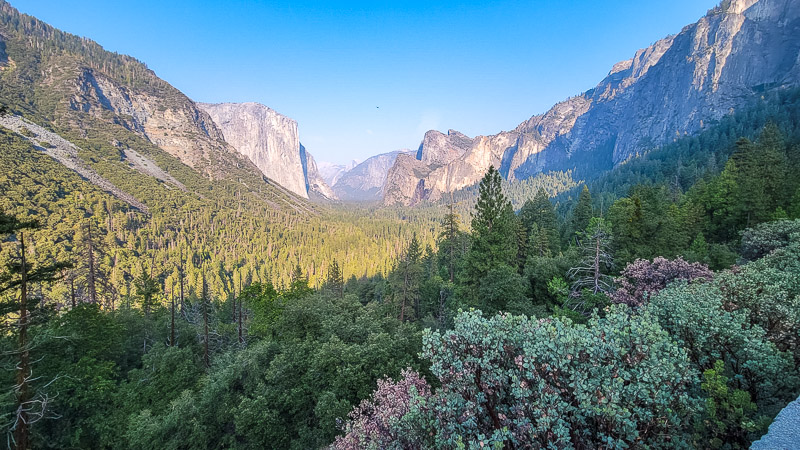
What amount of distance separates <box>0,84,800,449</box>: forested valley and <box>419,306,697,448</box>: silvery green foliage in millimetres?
40

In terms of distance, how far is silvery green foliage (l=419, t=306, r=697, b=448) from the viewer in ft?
15.5

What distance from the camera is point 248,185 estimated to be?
180000 millimetres

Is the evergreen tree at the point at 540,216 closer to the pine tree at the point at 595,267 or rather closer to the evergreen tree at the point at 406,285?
the evergreen tree at the point at 406,285

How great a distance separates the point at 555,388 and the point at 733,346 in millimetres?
4946

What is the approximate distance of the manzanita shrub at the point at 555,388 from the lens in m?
4.73

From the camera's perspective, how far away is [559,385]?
5.25m

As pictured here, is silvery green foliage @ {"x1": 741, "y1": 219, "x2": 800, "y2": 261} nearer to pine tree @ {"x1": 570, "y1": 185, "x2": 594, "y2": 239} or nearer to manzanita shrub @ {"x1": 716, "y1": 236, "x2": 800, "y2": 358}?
manzanita shrub @ {"x1": 716, "y1": 236, "x2": 800, "y2": 358}

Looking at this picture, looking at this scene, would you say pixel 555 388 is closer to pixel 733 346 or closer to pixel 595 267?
pixel 733 346

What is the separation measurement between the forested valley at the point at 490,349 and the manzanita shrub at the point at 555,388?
0.12ft

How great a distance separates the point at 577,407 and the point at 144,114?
9176 inches

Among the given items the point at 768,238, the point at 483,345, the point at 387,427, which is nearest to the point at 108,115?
the point at 387,427

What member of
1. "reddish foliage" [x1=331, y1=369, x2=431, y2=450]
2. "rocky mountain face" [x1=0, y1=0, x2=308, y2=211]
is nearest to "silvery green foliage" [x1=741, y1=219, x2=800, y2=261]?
"reddish foliage" [x1=331, y1=369, x2=431, y2=450]

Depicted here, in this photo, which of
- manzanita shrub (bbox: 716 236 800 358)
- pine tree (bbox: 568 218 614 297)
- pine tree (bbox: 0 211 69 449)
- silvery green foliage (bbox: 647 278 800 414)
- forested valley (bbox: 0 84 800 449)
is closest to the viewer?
forested valley (bbox: 0 84 800 449)

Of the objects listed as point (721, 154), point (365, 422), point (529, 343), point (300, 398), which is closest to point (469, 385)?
point (529, 343)
